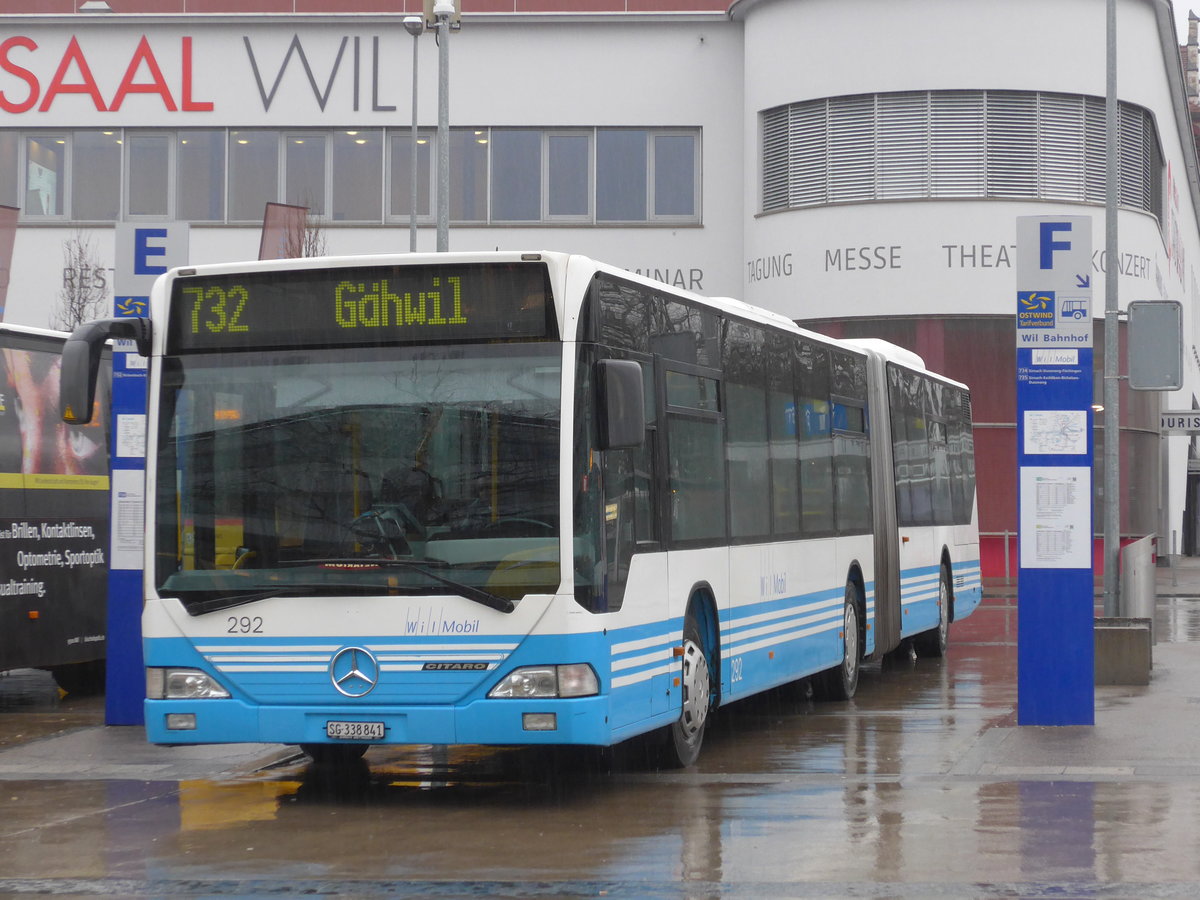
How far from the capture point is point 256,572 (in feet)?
32.8

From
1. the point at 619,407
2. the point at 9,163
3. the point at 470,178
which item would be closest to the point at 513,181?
the point at 470,178

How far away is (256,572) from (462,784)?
2.01 meters

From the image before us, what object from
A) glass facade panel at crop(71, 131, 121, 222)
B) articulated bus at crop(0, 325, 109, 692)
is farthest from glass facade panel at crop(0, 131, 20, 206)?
articulated bus at crop(0, 325, 109, 692)

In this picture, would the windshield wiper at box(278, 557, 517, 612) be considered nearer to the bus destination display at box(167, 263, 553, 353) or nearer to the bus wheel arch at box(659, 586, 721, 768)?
the bus destination display at box(167, 263, 553, 353)

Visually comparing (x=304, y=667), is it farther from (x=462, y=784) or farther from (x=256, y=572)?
(x=462, y=784)

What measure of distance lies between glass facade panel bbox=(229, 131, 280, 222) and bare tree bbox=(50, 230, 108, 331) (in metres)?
3.42

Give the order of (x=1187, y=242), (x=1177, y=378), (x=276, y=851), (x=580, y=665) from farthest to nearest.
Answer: (x=1187, y=242)
(x=1177, y=378)
(x=580, y=665)
(x=276, y=851)

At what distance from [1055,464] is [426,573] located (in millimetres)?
5316

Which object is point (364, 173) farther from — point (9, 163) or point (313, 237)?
point (9, 163)

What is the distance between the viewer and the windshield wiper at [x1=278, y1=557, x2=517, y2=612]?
961cm

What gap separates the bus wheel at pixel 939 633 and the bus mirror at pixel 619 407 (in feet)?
36.5

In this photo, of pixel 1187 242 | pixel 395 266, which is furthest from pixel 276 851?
pixel 1187 242

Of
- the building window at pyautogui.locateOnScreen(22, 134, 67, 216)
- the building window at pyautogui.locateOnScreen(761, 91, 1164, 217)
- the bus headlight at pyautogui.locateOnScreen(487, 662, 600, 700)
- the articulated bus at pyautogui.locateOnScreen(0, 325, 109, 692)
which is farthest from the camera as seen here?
the building window at pyautogui.locateOnScreen(22, 134, 67, 216)

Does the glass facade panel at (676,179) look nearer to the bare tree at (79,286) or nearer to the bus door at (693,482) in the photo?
the bare tree at (79,286)
